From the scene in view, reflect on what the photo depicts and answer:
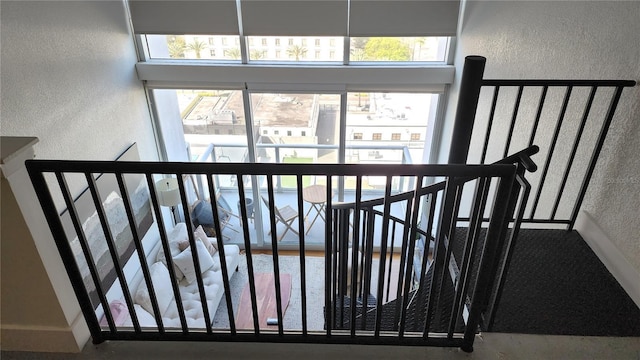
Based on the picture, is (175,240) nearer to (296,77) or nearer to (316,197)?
(316,197)

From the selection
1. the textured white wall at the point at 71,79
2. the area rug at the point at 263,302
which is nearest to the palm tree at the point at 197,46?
the textured white wall at the point at 71,79

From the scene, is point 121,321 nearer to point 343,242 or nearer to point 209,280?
point 209,280

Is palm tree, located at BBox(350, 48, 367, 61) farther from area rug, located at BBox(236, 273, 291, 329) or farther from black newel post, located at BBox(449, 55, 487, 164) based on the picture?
black newel post, located at BBox(449, 55, 487, 164)

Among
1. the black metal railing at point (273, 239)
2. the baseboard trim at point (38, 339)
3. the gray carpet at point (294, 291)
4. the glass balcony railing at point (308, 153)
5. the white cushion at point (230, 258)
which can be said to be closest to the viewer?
the black metal railing at point (273, 239)

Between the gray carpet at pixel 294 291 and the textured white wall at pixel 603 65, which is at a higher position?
the textured white wall at pixel 603 65

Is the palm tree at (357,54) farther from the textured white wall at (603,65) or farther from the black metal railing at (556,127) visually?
the black metal railing at (556,127)

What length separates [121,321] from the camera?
356cm

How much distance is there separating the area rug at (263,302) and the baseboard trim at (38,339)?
2.44m

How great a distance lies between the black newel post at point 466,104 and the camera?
67.8 inches

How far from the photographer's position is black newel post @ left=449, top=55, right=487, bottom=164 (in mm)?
1723

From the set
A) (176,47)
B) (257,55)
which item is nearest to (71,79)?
(176,47)

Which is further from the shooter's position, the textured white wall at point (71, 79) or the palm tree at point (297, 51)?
the palm tree at point (297, 51)

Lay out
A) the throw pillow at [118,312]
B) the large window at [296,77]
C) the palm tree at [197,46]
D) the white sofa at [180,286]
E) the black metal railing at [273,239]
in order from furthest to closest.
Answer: the palm tree at [197,46] → the large window at [296,77] → the white sofa at [180,286] → the throw pillow at [118,312] → the black metal railing at [273,239]

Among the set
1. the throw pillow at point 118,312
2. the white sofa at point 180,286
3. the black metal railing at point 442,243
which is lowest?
the white sofa at point 180,286
